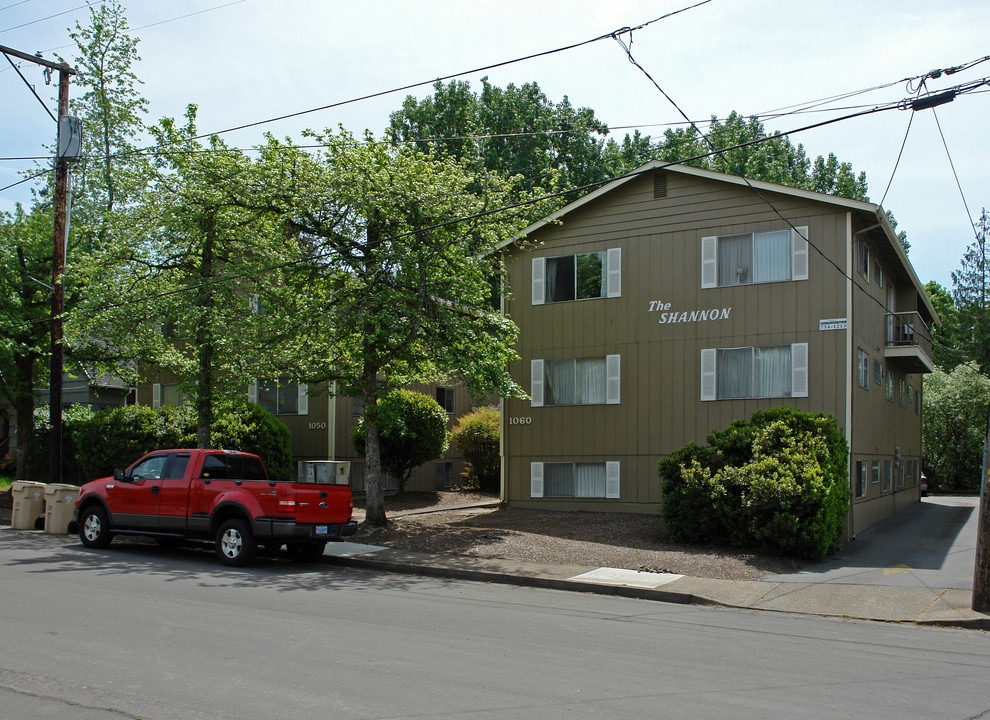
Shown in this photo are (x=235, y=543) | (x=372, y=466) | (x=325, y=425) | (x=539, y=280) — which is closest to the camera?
(x=235, y=543)

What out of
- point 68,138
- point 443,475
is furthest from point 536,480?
point 68,138

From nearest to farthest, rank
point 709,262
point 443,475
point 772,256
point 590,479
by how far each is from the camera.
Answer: point 772,256 → point 709,262 → point 590,479 → point 443,475

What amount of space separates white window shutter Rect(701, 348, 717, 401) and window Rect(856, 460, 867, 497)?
3673mm

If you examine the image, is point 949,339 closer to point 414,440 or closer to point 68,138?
point 414,440

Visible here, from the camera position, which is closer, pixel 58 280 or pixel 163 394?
pixel 58 280

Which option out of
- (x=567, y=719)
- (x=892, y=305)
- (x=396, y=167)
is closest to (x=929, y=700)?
(x=567, y=719)

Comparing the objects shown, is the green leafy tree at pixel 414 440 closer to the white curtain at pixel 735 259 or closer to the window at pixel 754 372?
the window at pixel 754 372

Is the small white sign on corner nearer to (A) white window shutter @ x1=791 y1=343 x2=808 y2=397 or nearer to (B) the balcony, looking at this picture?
(A) white window shutter @ x1=791 y1=343 x2=808 y2=397

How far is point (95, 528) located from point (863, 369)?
54.8 feet

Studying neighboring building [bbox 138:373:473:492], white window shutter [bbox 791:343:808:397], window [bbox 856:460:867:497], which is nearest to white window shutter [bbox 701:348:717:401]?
white window shutter [bbox 791:343:808:397]

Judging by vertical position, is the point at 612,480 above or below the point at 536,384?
below

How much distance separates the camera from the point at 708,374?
66.1 feet

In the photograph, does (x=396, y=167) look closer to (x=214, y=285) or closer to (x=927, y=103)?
(x=214, y=285)

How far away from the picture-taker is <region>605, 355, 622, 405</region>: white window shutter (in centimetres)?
2128
